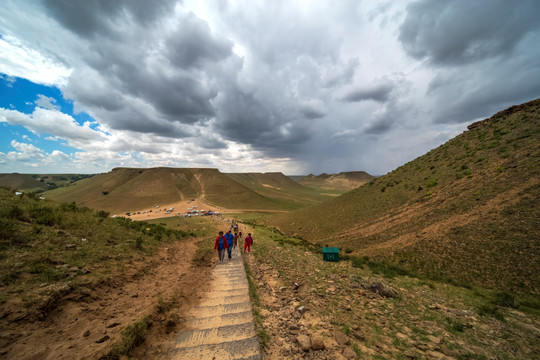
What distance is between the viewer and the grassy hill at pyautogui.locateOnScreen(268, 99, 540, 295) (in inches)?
572

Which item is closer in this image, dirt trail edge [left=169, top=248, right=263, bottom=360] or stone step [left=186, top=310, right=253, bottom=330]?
dirt trail edge [left=169, top=248, right=263, bottom=360]

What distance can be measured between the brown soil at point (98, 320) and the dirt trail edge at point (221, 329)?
451 millimetres

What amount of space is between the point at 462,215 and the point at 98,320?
30028 mm

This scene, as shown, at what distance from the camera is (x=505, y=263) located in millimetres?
13875

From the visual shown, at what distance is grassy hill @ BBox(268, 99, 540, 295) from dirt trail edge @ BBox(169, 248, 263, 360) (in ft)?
51.0

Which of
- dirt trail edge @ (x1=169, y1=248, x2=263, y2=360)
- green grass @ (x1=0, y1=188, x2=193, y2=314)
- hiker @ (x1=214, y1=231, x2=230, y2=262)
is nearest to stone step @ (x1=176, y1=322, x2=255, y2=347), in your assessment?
dirt trail edge @ (x1=169, y1=248, x2=263, y2=360)

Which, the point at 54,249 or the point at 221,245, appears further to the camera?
the point at 221,245

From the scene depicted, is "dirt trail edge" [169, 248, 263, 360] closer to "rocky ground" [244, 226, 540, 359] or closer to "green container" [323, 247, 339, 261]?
"rocky ground" [244, 226, 540, 359]

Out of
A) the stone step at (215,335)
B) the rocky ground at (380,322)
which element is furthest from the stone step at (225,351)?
the rocky ground at (380,322)

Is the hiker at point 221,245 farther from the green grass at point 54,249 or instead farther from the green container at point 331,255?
the green container at point 331,255

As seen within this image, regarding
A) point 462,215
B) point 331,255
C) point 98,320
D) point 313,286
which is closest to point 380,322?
point 313,286

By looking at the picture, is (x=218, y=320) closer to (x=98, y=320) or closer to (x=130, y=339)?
(x=130, y=339)

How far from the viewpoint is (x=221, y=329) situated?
545 cm

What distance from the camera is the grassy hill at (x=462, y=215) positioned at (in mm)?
14531
